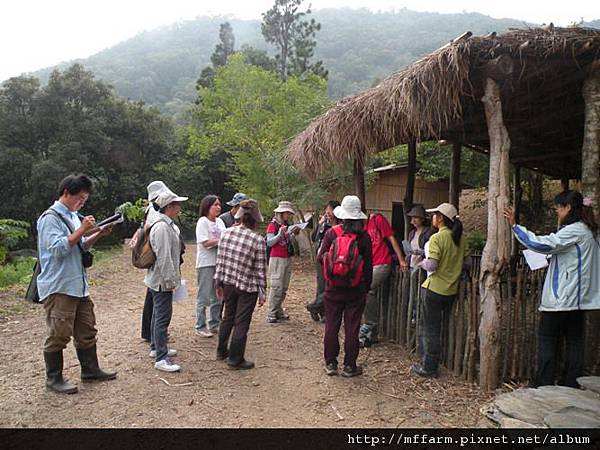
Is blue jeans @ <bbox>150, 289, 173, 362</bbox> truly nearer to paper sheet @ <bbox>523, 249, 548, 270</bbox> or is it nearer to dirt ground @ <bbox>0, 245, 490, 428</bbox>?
dirt ground @ <bbox>0, 245, 490, 428</bbox>

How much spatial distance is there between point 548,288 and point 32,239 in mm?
21024

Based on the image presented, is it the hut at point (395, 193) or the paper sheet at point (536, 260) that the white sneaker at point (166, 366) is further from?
the hut at point (395, 193)

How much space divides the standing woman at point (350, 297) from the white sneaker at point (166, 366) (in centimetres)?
151

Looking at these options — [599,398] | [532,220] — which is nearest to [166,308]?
[599,398]

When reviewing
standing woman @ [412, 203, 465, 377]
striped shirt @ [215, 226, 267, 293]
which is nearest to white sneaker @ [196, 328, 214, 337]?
striped shirt @ [215, 226, 267, 293]

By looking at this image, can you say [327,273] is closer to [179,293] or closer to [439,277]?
[439,277]

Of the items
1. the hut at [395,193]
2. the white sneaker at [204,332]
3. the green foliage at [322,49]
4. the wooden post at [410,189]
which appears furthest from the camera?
the green foliage at [322,49]

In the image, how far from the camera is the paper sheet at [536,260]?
3801mm

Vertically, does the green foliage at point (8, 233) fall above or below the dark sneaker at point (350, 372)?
above

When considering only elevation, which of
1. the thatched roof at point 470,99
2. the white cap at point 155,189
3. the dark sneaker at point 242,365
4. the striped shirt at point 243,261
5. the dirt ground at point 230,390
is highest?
the thatched roof at point 470,99

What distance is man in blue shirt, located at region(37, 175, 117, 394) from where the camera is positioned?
3627mm

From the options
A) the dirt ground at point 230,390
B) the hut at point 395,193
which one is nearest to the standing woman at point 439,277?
the dirt ground at point 230,390

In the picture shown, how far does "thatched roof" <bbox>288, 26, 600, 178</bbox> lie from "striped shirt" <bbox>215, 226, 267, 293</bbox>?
2.01m

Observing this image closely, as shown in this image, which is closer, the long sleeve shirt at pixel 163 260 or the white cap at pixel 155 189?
the long sleeve shirt at pixel 163 260
